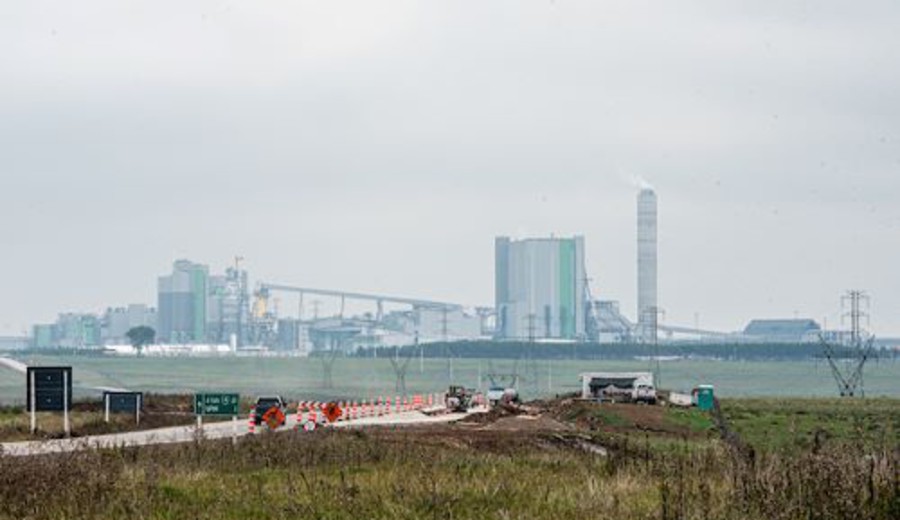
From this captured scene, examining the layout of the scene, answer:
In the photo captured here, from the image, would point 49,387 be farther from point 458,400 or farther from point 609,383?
point 609,383

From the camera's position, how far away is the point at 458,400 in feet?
267

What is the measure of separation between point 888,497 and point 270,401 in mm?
49548

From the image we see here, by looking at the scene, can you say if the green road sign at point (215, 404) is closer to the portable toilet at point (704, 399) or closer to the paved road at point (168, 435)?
the paved road at point (168, 435)

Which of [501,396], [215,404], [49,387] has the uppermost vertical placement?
[49,387]

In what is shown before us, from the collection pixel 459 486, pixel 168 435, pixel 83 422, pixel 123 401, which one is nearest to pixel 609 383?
pixel 123 401

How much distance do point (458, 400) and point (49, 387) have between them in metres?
37.0

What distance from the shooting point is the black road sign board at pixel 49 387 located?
152ft

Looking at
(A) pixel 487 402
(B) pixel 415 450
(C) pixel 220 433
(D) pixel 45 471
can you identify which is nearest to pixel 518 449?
(B) pixel 415 450

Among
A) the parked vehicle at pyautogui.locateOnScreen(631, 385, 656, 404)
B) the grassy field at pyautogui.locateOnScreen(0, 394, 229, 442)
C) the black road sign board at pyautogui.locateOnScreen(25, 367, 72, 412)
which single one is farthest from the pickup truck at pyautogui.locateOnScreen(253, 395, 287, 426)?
the parked vehicle at pyautogui.locateOnScreen(631, 385, 656, 404)

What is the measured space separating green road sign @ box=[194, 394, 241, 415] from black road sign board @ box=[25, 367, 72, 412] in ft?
18.1

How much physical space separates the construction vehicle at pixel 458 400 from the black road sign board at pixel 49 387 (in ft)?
115

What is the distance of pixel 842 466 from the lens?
18.5 meters

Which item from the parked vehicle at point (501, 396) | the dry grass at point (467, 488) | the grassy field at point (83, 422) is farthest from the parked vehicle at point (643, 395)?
the dry grass at point (467, 488)

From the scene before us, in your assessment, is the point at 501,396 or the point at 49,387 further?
the point at 501,396
